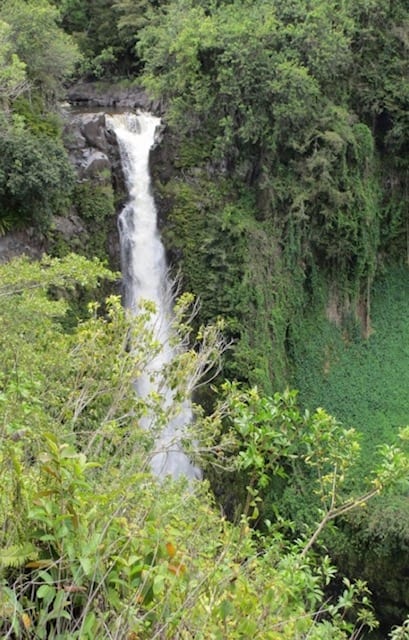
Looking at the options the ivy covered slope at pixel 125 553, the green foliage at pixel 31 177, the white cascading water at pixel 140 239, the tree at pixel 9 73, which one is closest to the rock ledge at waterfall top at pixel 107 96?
the white cascading water at pixel 140 239

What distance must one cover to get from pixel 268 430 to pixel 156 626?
5.67ft

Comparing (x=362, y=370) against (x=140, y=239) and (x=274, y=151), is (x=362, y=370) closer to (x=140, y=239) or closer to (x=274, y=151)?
(x=274, y=151)

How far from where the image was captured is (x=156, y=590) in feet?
7.79

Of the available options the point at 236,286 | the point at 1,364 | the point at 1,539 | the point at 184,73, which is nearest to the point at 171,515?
the point at 1,539

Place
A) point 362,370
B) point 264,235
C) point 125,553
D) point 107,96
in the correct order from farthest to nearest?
point 107,96 < point 362,370 < point 264,235 < point 125,553

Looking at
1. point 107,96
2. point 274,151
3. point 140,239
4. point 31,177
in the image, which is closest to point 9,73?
point 31,177

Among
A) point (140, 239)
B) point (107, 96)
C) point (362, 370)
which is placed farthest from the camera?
point (107, 96)

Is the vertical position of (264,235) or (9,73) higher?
(9,73)

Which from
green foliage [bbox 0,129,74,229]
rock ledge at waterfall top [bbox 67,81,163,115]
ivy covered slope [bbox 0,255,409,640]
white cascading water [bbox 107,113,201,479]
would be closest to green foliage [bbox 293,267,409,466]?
white cascading water [bbox 107,113,201,479]

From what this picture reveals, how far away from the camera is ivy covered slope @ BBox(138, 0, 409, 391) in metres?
13.0

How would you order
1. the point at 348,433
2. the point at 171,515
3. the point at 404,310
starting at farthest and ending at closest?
the point at 404,310 < the point at 348,433 < the point at 171,515

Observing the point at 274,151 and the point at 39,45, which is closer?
the point at 39,45

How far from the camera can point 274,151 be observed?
45.4 ft

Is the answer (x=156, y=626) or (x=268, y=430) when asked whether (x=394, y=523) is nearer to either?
(x=268, y=430)
